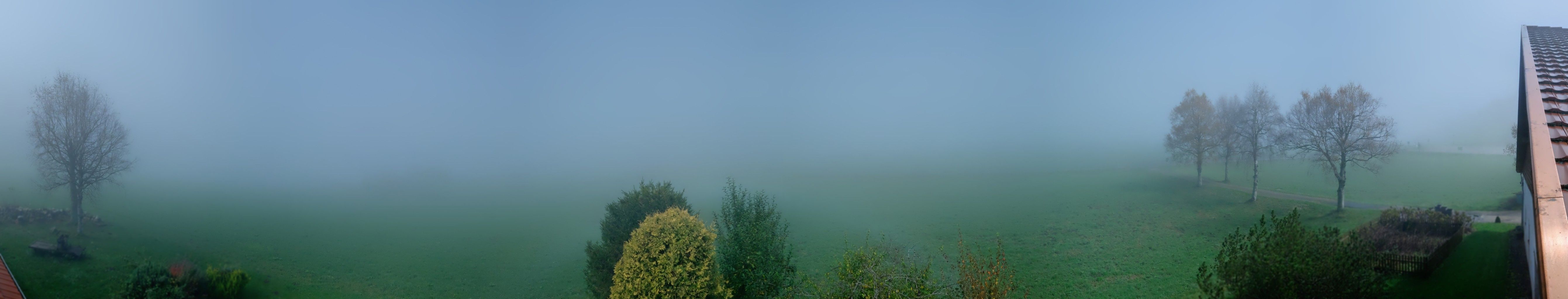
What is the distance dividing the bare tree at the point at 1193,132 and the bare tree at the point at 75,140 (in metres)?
27.2

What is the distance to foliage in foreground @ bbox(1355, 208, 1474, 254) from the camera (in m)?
8.08

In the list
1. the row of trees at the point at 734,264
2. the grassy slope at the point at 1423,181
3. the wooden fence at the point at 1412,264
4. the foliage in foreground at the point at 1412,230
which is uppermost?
the grassy slope at the point at 1423,181

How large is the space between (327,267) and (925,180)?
16567 millimetres

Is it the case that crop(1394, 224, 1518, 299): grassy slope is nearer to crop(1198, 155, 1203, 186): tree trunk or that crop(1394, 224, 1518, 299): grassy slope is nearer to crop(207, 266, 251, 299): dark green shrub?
crop(1198, 155, 1203, 186): tree trunk

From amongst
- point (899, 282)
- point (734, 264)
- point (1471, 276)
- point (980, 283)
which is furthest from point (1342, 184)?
point (734, 264)

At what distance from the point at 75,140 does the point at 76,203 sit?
163 cm

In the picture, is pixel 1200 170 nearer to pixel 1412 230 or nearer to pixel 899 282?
pixel 1412 230

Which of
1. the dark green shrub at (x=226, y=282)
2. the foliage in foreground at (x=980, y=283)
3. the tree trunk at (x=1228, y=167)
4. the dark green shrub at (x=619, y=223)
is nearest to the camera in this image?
the foliage in foreground at (x=980, y=283)

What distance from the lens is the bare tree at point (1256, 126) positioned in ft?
37.8

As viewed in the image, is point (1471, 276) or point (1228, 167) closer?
point (1471, 276)

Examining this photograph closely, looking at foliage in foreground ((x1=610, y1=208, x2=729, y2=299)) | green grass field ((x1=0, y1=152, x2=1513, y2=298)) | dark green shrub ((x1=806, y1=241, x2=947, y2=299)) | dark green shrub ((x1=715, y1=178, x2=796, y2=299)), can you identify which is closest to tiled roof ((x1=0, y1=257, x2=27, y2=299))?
green grass field ((x1=0, y1=152, x2=1513, y2=298))

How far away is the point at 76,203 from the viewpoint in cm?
1305

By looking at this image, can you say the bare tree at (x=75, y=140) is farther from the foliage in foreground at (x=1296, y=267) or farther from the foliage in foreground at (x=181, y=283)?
the foliage in foreground at (x=1296, y=267)

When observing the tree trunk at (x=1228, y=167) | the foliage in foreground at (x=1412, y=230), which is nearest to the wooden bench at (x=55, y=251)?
the foliage in foreground at (x=1412, y=230)
